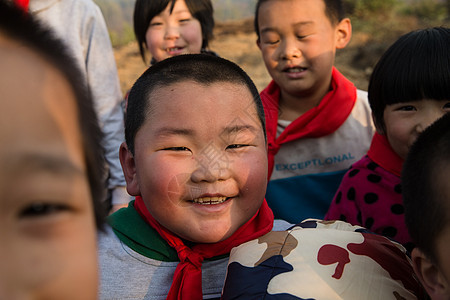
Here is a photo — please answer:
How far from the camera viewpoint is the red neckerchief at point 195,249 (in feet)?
4.30

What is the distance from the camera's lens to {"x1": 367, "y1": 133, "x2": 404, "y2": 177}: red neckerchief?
6.40ft

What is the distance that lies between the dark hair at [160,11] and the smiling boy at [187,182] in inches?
63.0

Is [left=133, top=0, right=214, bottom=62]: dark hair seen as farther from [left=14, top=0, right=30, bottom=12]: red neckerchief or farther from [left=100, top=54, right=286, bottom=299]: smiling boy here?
[left=100, top=54, right=286, bottom=299]: smiling boy

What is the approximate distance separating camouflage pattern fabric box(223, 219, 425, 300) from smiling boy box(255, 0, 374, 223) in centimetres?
114

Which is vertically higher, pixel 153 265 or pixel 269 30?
pixel 269 30

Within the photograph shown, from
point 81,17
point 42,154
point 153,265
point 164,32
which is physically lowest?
point 153,265

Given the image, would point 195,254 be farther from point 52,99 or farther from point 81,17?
point 81,17

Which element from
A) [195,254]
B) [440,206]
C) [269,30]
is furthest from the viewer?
[269,30]

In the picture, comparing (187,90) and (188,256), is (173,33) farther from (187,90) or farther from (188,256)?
(188,256)

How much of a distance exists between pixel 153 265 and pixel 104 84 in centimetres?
150

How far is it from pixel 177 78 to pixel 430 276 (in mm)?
891

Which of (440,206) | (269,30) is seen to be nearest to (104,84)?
(269,30)

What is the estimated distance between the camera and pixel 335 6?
2.72 meters

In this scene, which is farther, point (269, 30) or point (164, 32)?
point (164, 32)
